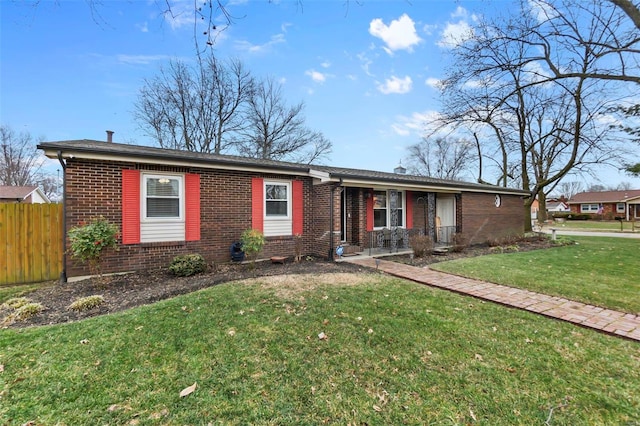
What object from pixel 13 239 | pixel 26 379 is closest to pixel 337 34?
pixel 26 379

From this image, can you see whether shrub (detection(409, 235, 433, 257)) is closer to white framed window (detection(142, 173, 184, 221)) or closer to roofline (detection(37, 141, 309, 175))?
roofline (detection(37, 141, 309, 175))

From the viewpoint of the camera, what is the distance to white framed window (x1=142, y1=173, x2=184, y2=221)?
763 cm

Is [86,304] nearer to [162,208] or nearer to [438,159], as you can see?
[162,208]

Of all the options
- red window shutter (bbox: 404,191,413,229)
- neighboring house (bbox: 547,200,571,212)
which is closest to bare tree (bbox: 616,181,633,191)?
neighboring house (bbox: 547,200,571,212)

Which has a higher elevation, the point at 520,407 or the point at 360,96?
the point at 360,96

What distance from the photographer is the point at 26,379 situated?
2.83 m

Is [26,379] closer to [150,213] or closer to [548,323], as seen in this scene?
[150,213]

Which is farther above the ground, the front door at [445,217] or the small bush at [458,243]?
the front door at [445,217]

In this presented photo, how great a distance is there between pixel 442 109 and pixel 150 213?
931 centimetres

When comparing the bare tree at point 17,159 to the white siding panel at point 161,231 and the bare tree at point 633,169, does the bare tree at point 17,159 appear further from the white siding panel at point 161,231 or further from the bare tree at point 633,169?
the bare tree at point 633,169

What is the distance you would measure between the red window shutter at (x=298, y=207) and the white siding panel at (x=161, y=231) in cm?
357

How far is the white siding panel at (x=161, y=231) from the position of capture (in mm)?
7590

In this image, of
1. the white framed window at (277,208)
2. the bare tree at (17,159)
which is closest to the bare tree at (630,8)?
the white framed window at (277,208)

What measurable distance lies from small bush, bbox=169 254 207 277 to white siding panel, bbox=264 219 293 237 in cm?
254
